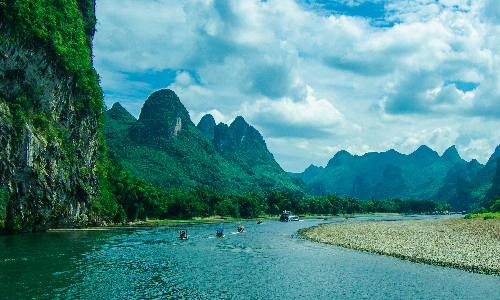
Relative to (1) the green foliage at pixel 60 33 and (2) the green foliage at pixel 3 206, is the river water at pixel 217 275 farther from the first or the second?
(1) the green foliage at pixel 60 33

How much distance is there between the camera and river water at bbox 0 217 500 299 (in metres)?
25.8

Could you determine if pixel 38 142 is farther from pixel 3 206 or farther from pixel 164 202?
pixel 164 202

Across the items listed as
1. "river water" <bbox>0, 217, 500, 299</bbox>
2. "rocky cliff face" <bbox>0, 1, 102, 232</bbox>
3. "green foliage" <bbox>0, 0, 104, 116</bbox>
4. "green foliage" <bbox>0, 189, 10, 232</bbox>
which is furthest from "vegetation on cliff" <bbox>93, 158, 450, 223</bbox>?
"river water" <bbox>0, 217, 500, 299</bbox>

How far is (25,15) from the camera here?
57.5m

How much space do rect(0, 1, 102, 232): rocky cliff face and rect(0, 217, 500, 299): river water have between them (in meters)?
10.8

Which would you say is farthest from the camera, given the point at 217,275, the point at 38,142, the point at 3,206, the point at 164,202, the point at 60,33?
the point at 164,202

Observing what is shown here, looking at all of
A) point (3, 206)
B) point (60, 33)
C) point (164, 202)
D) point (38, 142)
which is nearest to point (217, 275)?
point (3, 206)

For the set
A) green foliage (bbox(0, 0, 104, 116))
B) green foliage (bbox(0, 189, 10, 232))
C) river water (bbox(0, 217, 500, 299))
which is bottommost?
river water (bbox(0, 217, 500, 299))

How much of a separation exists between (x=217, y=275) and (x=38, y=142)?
45244mm

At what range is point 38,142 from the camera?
5866 centimetres

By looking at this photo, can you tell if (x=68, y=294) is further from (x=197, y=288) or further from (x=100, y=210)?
(x=100, y=210)

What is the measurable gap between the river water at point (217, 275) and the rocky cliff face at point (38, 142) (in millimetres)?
10793

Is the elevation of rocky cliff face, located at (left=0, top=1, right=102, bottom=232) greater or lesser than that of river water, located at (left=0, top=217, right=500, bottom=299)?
greater

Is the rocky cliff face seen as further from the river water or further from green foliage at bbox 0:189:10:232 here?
the river water
